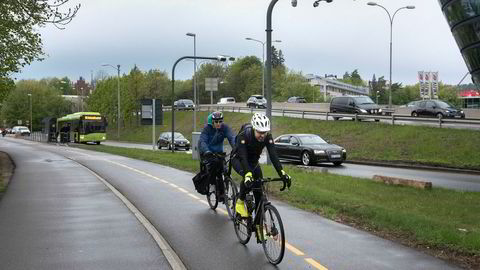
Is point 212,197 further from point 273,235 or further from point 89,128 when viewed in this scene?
point 89,128

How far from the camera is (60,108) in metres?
125

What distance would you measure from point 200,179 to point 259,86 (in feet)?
375

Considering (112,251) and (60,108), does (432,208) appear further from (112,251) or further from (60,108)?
(60,108)

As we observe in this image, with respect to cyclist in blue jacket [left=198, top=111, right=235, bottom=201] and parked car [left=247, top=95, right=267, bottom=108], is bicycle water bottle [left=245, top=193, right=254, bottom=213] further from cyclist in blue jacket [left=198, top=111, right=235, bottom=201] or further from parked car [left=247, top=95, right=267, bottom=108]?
parked car [left=247, top=95, right=267, bottom=108]

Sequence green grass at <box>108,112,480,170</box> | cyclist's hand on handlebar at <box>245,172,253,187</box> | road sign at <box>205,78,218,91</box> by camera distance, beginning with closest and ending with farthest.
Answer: cyclist's hand on handlebar at <box>245,172,253,187</box> → green grass at <box>108,112,480,170</box> → road sign at <box>205,78,218,91</box>

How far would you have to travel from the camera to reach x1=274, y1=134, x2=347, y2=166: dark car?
23.3m

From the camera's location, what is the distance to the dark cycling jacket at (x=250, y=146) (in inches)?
270

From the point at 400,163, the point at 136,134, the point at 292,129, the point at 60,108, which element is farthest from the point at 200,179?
the point at 60,108

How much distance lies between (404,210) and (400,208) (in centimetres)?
34

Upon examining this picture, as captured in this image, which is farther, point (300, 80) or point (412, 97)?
point (412, 97)

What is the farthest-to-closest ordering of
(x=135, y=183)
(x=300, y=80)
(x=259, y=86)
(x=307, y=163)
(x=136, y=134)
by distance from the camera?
(x=300, y=80)
(x=259, y=86)
(x=136, y=134)
(x=307, y=163)
(x=135, y=183)

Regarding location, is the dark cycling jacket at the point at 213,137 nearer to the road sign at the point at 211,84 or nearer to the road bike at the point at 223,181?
the road bike at the point at 223,181

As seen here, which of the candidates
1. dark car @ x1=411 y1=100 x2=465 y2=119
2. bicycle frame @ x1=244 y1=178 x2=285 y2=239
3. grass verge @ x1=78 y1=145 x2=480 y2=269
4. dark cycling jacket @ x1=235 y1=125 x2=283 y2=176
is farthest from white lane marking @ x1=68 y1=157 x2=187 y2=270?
dark car @ x1=411 y1=100 x2=465 y2=119

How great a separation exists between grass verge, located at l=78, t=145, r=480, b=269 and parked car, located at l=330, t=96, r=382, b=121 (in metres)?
24.1
